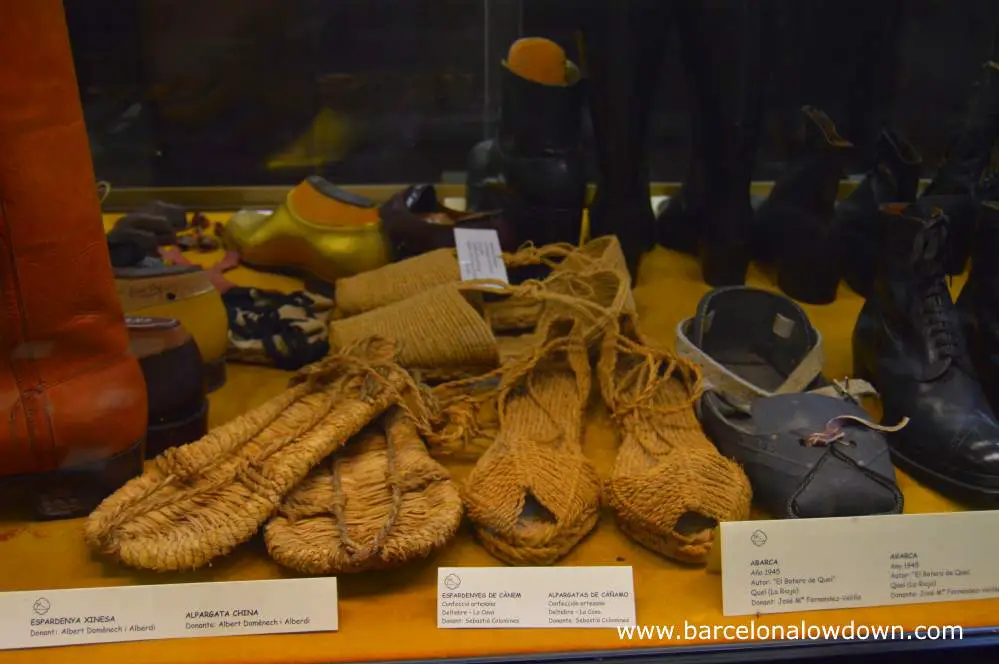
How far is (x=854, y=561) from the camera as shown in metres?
0.70

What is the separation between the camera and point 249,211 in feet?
4.81

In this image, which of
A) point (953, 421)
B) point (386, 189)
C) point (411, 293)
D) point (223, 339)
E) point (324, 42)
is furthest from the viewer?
point (386, 189)

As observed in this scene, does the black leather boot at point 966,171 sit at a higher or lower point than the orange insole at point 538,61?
lower

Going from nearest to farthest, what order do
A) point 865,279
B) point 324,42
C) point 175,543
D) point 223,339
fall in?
point 175,543 < point 223,339 < point 865,279 < point 324,42

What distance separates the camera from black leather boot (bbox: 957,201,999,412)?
905mm

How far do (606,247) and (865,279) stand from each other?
43 centimetres

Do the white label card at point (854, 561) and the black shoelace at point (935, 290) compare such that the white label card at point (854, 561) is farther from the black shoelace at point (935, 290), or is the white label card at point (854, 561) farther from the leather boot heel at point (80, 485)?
the leather boot heel at point (80, 485)

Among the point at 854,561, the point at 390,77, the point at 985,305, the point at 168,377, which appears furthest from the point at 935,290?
the point at 390,77

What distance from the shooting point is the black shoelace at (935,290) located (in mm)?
891

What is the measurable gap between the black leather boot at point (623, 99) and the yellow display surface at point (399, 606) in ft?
1.98

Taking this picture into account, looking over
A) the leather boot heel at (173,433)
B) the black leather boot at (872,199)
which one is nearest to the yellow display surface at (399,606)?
the leather boot heel at (173,433)

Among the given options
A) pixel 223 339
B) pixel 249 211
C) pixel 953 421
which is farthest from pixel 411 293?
pixel 953 421

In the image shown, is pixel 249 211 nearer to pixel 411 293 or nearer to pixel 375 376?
pixel 411 293

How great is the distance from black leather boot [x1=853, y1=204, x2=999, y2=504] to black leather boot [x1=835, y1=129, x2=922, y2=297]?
0.35 m
